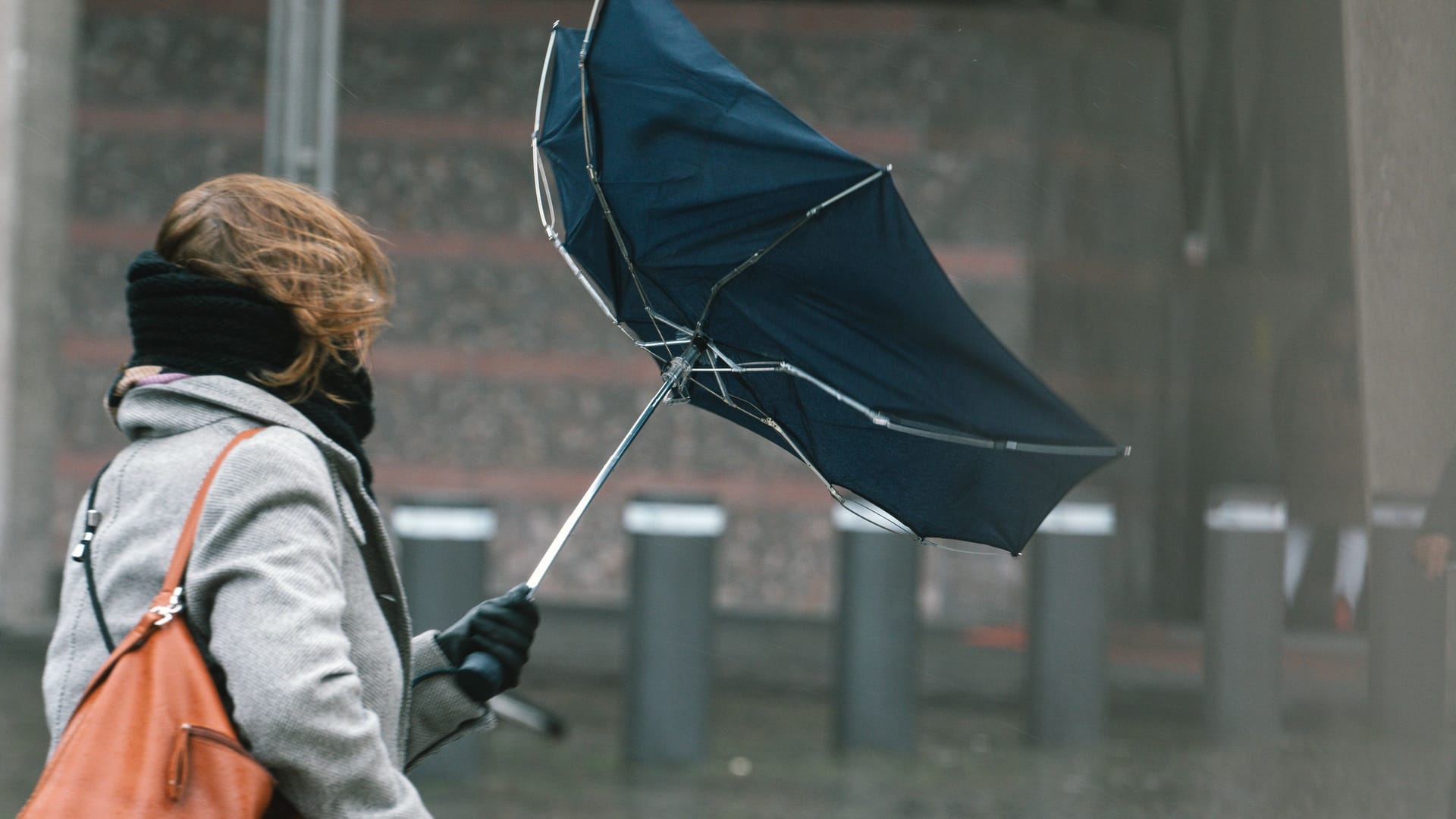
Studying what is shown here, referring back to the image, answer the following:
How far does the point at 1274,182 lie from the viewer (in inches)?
194

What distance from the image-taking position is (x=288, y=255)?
1790 millimetres

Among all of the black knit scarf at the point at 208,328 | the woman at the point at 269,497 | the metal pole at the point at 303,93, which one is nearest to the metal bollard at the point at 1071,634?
the metal pole at the point at 303,93

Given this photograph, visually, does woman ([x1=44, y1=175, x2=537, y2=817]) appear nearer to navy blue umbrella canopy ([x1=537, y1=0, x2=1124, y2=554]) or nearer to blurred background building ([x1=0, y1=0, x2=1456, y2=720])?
navy blue umbrella canopy ([x1=537, y1=0, x2=1124, y2=554])

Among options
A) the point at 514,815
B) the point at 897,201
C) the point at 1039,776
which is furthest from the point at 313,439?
the point at 1039,776

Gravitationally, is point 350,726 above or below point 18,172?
below

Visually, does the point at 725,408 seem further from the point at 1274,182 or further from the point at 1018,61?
the point at 1018,61

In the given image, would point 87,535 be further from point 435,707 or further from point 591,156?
point 591,156

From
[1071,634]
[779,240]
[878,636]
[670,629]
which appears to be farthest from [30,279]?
[779,240]

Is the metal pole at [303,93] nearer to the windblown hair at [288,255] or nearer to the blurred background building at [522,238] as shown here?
the blurred background building at [522,238]

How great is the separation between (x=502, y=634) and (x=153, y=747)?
56 cm

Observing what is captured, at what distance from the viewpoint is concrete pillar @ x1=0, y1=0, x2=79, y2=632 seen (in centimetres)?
704

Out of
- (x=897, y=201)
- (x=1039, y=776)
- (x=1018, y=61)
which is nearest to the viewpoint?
(x=897, y=201)

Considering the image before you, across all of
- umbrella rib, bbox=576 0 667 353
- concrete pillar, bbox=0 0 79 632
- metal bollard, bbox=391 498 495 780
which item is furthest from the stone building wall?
umbrella rib, bbox=576 0 667 353

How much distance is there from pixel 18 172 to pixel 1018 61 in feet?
16.1
